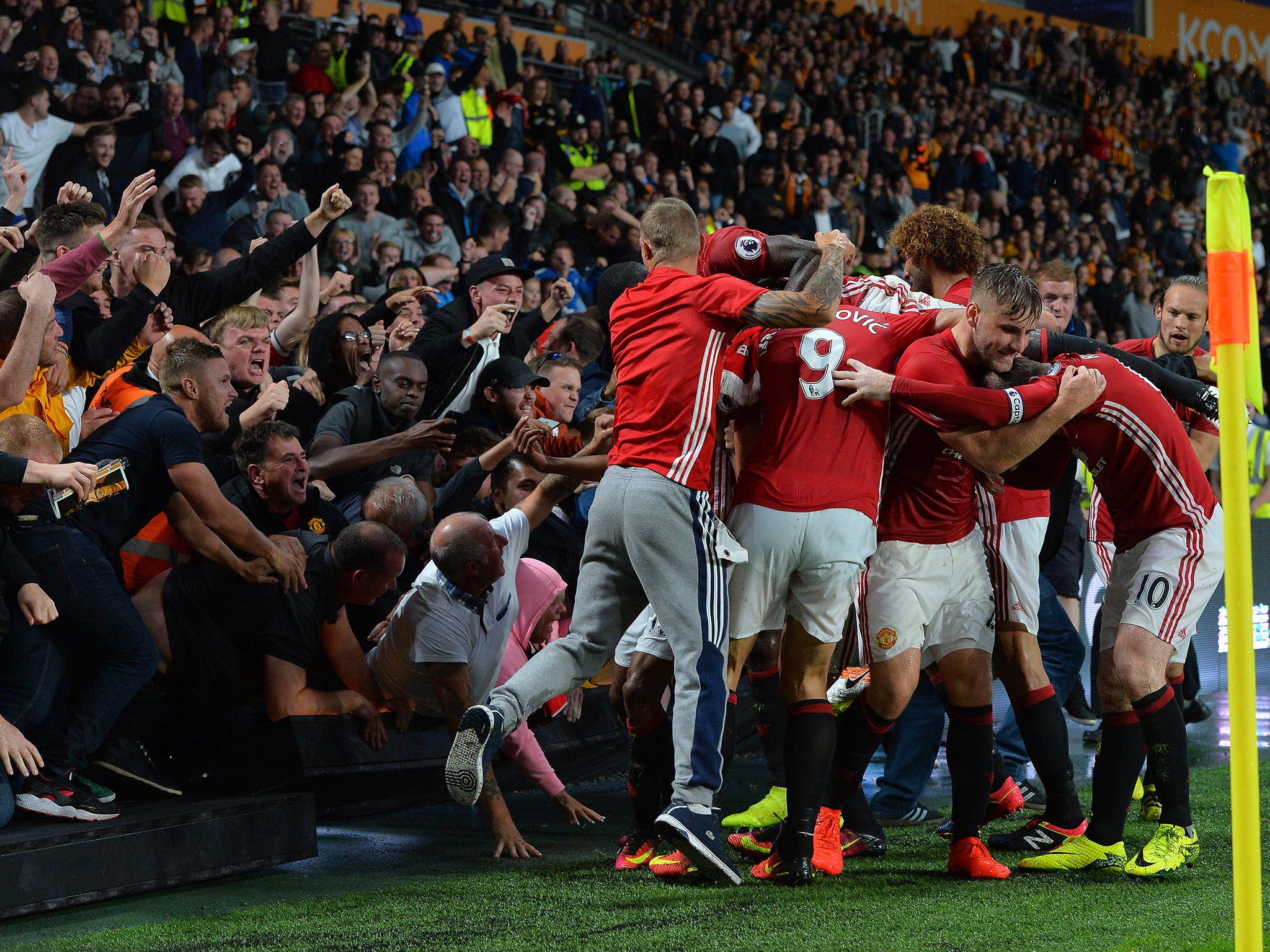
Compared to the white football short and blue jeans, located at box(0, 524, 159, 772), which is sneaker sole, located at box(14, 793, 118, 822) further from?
the white football short

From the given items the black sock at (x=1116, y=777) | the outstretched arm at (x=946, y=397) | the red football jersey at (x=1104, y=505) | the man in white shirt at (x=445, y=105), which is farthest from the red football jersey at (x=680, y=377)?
the man in white shirt at (x=445, y=105)

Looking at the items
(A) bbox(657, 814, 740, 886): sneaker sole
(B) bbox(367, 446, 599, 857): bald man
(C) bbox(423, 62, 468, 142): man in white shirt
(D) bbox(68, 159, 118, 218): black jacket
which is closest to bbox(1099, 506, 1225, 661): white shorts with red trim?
(A) bbox(657, 814, 740, 886): sneaker sole

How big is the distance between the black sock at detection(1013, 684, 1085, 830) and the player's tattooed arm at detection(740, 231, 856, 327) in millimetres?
1590

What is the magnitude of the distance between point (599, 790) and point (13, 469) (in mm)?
3346

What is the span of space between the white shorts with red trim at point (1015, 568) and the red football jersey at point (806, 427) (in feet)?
2.33

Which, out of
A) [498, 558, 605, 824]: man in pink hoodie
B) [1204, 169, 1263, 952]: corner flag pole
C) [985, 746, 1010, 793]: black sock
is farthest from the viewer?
[985, 746, 1010, 793]: black sock

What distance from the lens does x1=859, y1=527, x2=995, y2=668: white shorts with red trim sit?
4.52 m

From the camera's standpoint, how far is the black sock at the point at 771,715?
5207mm

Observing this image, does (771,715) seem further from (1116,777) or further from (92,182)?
(92,182)

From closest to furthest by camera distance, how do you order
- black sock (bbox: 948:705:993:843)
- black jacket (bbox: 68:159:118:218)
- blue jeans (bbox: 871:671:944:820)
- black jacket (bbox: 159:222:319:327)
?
black sock (bbox: 948:705:993:843), blue jeans (bbox: 871:671:944:820), black jacket (bbox: 159:222:319:327), black jacket (bbox: 68:159:118:218)

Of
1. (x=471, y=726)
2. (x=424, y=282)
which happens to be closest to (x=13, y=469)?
(x=471, y=726)

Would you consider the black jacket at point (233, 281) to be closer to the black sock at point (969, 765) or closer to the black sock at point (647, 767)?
the black sock at point (647, 767)

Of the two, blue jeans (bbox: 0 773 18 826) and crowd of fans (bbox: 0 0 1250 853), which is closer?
blue jeans (bbox: 0 773 18 826)

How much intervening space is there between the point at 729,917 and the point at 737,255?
84.0 inches
